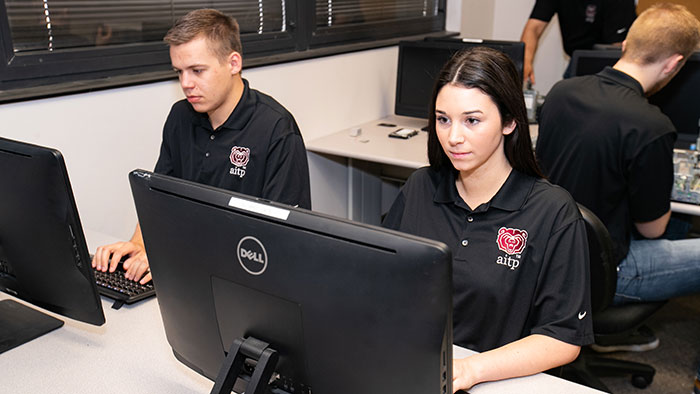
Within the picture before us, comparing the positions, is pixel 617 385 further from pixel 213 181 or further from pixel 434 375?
pixel 434 375

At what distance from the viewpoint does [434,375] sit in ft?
2.34

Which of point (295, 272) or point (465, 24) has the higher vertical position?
point (465, 24)

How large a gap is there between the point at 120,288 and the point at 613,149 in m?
1.54

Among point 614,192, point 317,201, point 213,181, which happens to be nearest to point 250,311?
point 213,181

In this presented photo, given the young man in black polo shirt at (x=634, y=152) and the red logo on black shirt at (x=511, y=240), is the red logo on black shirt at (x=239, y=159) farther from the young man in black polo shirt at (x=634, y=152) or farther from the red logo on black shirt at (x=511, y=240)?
the young man in black polo shirt at (x=634, y=152)

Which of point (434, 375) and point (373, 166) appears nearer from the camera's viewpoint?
point (434, 375)

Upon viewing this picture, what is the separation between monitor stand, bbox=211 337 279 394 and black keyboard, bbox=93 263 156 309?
619mm

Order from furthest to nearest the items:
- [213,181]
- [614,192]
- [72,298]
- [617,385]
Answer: [617,385] → [614,192] → [213,181] → [72,298]

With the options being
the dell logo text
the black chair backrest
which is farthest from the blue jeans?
the dell logo text

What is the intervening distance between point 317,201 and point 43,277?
1.95 metres

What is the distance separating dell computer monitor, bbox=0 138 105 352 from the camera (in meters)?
1.04

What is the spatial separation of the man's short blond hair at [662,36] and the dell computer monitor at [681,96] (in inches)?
15.3

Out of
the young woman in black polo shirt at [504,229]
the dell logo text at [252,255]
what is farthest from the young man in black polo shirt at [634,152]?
the dell logo text at [252,255]

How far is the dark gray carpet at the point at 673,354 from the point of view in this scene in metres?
2.18
